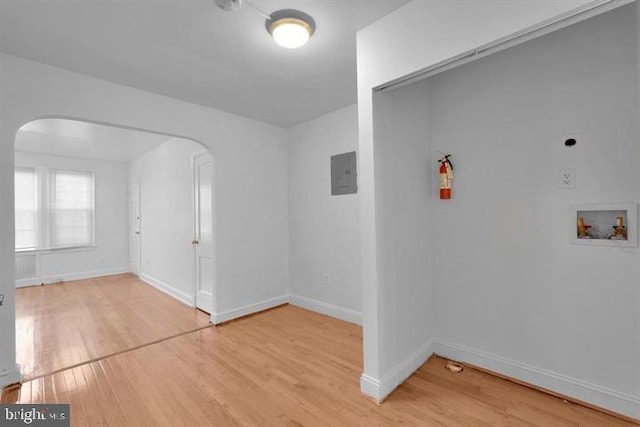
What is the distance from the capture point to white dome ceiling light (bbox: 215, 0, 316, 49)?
1845mm

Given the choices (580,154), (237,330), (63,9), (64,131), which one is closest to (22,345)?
(237,330)

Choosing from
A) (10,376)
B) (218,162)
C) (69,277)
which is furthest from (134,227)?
(10,376)

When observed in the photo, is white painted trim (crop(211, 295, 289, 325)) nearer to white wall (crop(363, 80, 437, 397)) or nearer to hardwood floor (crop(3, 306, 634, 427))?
hardwood floor (crop(3, 306, 634, 427))

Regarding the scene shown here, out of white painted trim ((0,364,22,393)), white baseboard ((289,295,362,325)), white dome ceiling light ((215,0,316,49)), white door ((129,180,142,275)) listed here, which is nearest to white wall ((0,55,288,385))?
white painted trim ((0,364,22,393))

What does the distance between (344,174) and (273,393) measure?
2.43 m

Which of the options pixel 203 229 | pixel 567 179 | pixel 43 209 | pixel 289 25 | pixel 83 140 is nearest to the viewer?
pixel 289 25

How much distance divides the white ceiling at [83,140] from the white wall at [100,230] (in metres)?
0.25

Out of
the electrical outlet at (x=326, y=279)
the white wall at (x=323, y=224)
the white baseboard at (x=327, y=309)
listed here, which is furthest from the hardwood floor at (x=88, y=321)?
the electrical outlet at (x=326, y=279)

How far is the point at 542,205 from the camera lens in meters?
2.11

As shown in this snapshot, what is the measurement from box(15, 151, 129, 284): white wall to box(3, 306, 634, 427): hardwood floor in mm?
4730

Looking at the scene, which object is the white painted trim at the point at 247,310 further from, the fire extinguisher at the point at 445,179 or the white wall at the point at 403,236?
the fire extinguisher at the point at 445,179

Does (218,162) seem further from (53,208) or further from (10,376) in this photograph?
(53,208)

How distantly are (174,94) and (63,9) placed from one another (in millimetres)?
1260

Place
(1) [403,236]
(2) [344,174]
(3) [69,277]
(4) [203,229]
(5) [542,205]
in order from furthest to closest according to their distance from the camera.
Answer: (3) [69,277]
(4) [203,229]
(2) [344,174]
(1) [403,236]
(5) [542,205]
